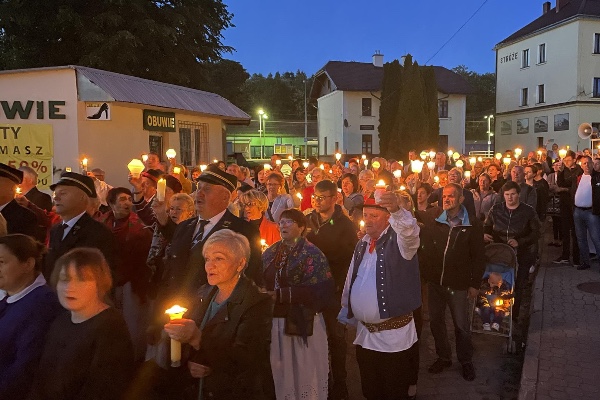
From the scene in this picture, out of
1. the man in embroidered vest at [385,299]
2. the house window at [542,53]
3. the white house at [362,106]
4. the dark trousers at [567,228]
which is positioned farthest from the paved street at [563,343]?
the house window at [542,53]

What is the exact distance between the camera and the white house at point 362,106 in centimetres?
4569

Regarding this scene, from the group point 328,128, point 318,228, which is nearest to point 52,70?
point 318,228

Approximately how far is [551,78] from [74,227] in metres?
44.5

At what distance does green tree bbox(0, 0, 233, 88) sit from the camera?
23047mm

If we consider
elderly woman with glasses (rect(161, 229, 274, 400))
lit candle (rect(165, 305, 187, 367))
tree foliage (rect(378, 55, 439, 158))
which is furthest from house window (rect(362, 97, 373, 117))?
lit candle (rect(165, 305, 187, 367))

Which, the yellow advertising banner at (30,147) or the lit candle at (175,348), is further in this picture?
the yellow advertising banner at (30,147)

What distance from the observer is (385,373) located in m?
4.55

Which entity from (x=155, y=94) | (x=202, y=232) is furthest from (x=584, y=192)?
(x=155, y=94)

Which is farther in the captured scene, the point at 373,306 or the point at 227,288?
the point at 373,306

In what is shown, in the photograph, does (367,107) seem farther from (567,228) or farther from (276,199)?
(276,199)

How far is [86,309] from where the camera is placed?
9.80ft

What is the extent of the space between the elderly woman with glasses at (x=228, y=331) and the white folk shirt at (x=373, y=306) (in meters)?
1.16

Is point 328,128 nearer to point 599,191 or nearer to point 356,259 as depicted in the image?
point 599,191

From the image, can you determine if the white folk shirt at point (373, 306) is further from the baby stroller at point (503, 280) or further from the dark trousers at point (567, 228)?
the dark trousers at point (567, 228)
